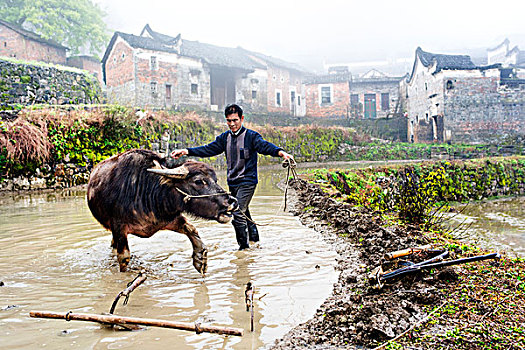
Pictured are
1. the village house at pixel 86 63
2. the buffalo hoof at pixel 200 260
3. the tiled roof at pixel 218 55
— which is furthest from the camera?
the village house at pixel 86 63

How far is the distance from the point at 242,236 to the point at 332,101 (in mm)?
38999

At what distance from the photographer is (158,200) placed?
4.48 meters

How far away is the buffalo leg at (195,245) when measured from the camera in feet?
14.2

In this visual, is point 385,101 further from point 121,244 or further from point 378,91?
point 121,244

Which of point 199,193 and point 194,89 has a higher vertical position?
point 194,89

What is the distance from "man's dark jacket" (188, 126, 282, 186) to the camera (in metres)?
5.21

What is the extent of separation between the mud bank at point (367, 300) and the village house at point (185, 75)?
82.1 feet

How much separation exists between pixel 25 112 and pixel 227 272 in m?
12.1

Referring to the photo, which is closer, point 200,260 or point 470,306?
point 470,306

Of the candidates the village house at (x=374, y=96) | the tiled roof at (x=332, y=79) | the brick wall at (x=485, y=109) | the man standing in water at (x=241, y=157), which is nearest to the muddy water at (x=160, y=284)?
the man standing in water at (x=241, y=157)

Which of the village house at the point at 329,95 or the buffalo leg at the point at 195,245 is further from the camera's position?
the village house at the point at 329,95

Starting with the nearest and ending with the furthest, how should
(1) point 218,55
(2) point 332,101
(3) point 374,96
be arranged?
(1) point 218,55
(2) point 332,101
(3) point 374,96

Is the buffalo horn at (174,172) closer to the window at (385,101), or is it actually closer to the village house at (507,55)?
the window at (385,101)

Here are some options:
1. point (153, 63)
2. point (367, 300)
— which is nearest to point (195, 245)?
point (367, 300)
